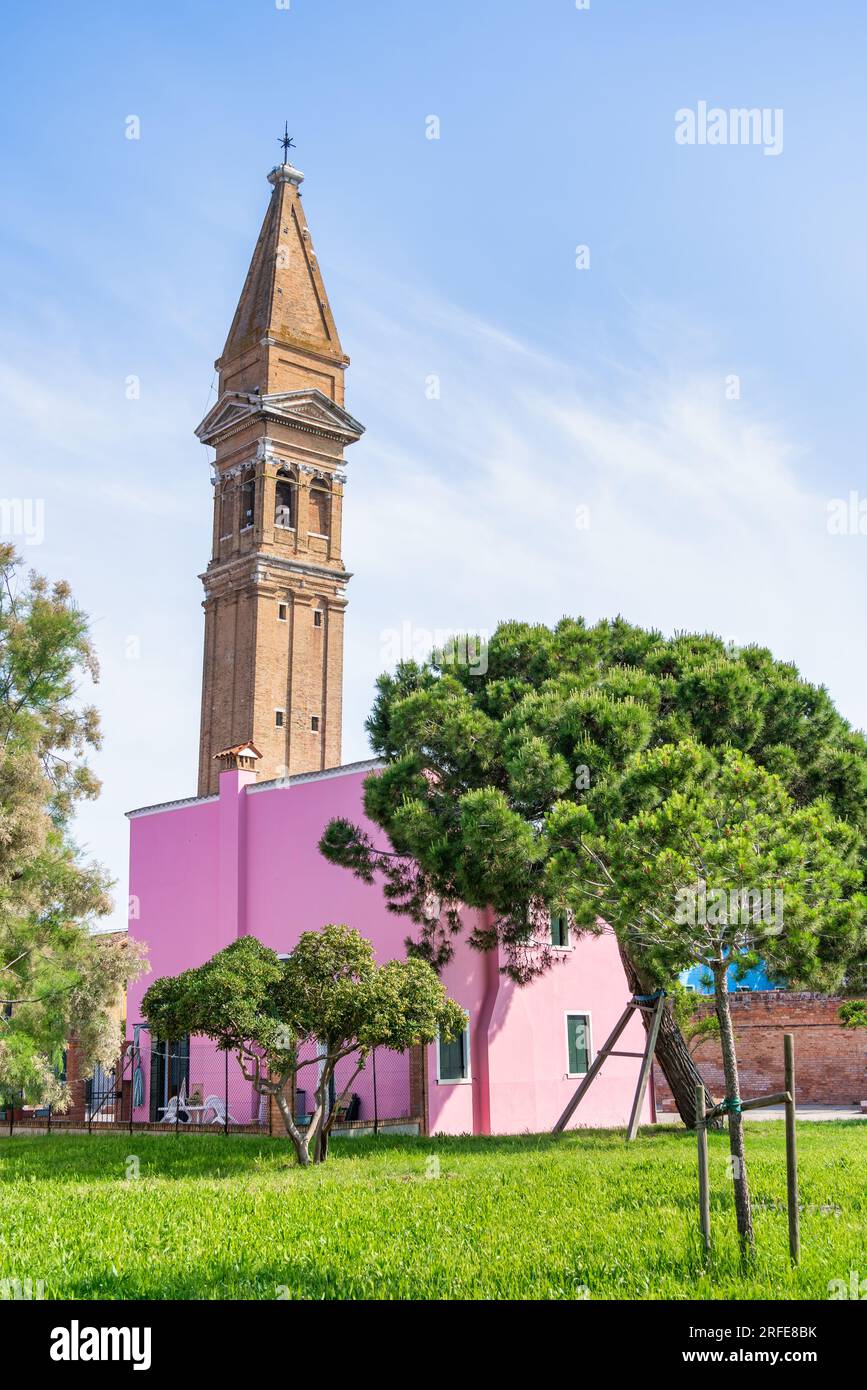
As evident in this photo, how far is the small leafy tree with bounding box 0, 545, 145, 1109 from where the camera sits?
19953mm

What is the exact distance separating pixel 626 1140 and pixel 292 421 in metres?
27.9

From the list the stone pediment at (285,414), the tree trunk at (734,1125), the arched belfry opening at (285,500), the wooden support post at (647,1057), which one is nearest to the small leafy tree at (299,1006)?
the wooden support post at (647,1057)

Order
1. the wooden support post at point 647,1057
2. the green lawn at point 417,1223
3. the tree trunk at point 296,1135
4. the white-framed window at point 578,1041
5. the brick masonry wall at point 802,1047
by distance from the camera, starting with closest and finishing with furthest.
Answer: the green lawn at point 417,1223 < the tree trunk at point 296,1135 < the wooden support post at point 647,1057 < the white-framed window at point 578,1041 < the brick masonry wall at point 802,1047

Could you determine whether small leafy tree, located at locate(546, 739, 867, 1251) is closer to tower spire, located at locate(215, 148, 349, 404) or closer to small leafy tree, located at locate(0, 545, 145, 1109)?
small leafy tree, located at locate(0, 545, 145, 1109)

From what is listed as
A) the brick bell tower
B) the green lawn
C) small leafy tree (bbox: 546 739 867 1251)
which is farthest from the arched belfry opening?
small leafy tree (bbox: 546 739 867 1251)

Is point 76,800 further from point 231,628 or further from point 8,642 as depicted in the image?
point 231,628

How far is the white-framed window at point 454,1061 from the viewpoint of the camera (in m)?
21.2

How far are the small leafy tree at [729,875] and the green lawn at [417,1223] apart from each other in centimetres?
92

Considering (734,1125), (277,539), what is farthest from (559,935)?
(277,539)

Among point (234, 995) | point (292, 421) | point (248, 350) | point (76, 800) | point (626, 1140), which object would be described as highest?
point (248, 350)

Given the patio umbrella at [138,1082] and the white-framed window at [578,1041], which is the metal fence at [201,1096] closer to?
the patio umbrella at [138,1082]

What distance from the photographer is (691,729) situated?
1833 cm

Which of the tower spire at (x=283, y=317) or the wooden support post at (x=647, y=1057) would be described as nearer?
the wooden support post at (x=647, y=1057)
